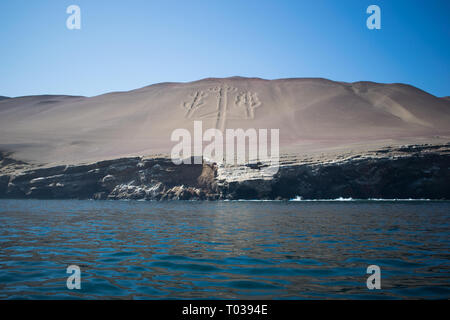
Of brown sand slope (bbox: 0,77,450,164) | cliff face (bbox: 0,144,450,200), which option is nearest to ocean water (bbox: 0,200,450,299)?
cliff face (bbox: 0,144,450,200)

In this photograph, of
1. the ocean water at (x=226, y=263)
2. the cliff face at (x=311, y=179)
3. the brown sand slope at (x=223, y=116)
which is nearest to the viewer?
the ocean water at (x=226, y=263)

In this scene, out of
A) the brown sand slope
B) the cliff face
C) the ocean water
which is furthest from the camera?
the brown sand slope

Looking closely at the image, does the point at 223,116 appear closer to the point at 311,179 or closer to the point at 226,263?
the point at 311,179

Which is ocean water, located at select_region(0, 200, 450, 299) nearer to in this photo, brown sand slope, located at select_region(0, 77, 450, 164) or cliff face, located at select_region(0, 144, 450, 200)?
cliff face, located at select_region(0, 144, 450, 200)

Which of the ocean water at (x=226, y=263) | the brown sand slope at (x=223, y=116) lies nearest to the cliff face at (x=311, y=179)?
the brown sand slope at (x=223, y=116)

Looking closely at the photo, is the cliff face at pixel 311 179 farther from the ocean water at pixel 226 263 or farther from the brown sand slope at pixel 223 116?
the ocean water at pixel 226 263

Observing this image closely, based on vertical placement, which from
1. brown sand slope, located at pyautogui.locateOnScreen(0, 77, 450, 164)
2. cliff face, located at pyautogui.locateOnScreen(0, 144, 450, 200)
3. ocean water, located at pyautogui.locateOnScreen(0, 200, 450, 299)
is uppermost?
brown sand slope, located at pyautogui.locateOnScreen(0, 77, 450, 164)
